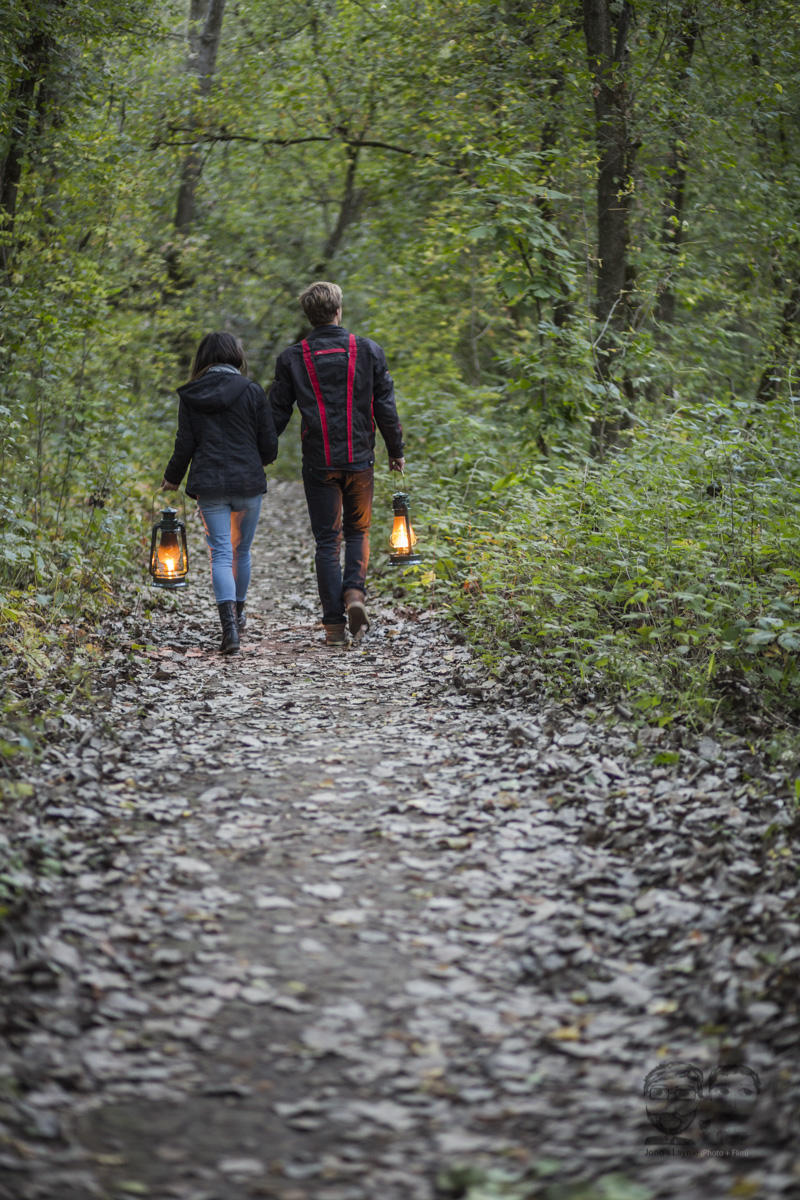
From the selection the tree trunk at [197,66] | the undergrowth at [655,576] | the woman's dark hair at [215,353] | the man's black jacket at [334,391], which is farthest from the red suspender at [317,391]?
the tree trunk at [197,66]

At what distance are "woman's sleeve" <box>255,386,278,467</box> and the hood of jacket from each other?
0.23m

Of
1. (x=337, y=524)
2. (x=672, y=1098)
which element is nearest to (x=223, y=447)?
(x=337, y=524)

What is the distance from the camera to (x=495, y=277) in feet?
35.3

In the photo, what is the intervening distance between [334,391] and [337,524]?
1058 mm

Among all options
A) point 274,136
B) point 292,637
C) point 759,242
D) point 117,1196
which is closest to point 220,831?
point 117,1196

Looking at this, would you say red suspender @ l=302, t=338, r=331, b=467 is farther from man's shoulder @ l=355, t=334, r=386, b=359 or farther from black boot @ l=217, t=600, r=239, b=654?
black boot @ l=217, t=600, r=239, b=654

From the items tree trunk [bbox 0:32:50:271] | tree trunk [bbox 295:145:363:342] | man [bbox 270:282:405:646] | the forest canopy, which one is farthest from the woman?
tree trunk [bbox 295:145:363:342]

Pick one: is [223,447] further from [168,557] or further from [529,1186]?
[529,1186]

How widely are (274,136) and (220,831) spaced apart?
1485 cm

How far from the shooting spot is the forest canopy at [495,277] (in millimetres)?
7078

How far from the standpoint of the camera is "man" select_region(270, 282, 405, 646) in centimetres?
738

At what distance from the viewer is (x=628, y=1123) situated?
2.66 meters

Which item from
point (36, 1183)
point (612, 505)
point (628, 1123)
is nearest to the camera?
point (36, 1183)

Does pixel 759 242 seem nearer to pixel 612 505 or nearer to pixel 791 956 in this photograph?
pixel 612 505
